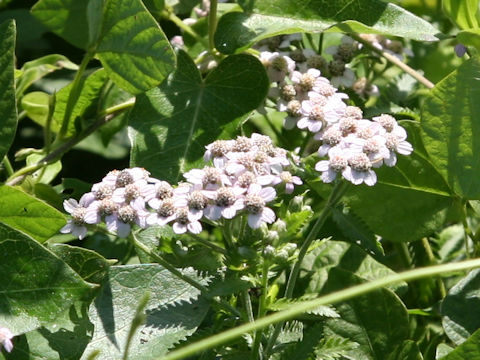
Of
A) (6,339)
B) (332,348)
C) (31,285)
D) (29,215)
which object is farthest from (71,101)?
(332,348)

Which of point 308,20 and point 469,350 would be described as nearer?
point 469,350

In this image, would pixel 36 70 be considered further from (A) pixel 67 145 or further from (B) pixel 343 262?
(B) pixel 343 262

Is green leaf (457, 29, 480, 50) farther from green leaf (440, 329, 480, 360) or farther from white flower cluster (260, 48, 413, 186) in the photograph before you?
green leaf (440, 329, 480, 360)

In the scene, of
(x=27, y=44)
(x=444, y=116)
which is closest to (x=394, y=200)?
(x=444, y=116)

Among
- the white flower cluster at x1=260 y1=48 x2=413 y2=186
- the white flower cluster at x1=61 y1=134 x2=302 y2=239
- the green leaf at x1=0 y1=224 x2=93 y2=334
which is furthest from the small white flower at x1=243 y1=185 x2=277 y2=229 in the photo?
the green leaf at x1=0 y1=224 x2=93 y2=334

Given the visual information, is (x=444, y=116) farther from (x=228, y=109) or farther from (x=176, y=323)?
(x=176, y=323)

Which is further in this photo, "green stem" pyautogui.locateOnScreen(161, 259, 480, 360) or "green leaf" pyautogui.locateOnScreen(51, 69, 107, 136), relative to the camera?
"green leaf" pyautogui.locateOnScreen(51, 69, 107, 136)
